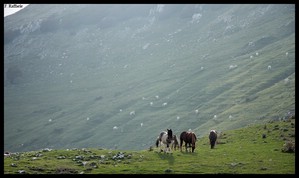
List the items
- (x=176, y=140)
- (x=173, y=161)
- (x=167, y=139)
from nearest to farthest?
(x=173, y=161), (x=167, y=139), (x=176, y=140)

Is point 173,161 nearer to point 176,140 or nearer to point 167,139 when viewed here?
point 167,139

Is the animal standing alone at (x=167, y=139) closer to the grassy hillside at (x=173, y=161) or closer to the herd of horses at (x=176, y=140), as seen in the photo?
the herd of horses at (x=176, y=140)

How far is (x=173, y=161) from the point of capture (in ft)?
123

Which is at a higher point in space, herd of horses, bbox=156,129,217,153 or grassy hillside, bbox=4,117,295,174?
herd of horses, bbox=156,129,217,153

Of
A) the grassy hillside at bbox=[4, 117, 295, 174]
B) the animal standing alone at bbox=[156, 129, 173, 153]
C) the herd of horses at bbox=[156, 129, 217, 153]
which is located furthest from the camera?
the herd of horses at bbox=[156, 129, 217, 153]

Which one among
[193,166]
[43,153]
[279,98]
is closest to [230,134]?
[193,166]

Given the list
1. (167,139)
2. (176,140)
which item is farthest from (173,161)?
(176,140)

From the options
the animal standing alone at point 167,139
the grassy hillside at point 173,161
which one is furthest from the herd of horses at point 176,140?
the grassy hillside at point 173,161

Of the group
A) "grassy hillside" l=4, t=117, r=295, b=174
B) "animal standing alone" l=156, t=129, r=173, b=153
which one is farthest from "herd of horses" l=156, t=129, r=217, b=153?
"grassy hillside" l=4, t=117, r=295, b=174

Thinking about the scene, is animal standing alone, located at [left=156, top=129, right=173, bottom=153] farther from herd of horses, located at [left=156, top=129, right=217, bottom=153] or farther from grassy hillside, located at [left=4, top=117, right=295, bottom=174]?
grassy hillside, located at [left=4, top=117, right=295, bottom=174]

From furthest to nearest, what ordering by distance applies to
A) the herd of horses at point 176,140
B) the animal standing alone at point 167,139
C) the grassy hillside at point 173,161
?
the herd of horses at point 176,140, the animal standing alone at point 167,139, the grassy hillside at point 173,161

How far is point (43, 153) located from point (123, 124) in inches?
5174

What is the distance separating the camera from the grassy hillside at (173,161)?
33.8 meters

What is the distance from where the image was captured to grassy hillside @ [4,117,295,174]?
3375 cm
